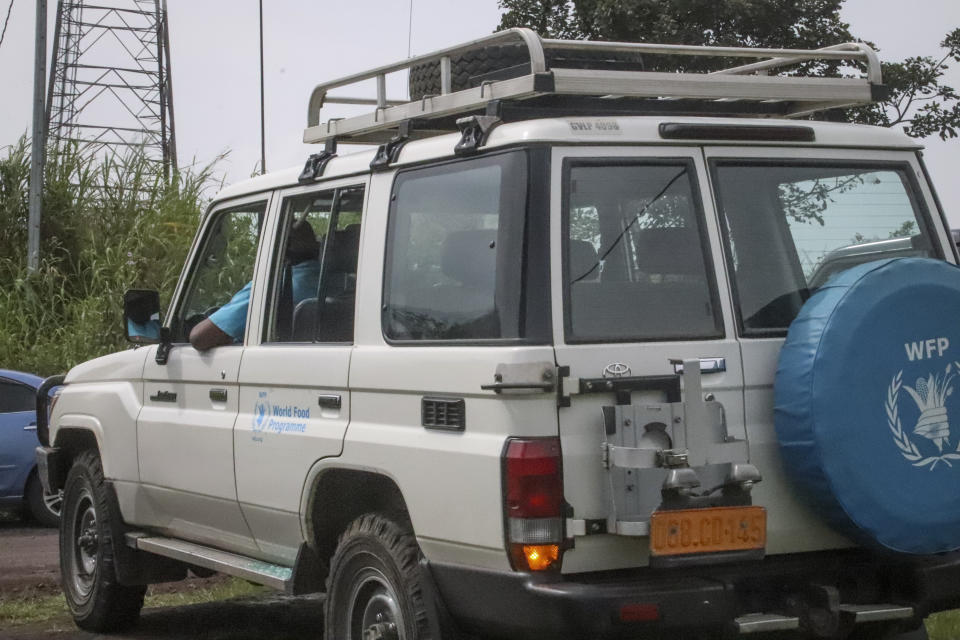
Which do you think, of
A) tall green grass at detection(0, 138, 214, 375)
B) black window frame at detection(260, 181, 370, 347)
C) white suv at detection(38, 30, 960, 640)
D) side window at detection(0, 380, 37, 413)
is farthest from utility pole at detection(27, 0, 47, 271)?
white suv at detection(38, 30, 960, 640)

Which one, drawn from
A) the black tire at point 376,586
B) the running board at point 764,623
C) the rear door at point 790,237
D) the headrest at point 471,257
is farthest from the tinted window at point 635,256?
the black tire at point 376,586

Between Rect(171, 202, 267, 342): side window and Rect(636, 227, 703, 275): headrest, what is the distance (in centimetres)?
227

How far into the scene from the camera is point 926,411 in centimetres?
442

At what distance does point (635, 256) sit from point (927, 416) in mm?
983

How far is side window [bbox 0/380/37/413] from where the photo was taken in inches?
493

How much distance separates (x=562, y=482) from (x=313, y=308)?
1667 mm

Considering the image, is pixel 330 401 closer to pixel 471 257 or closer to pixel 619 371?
pixel 471 257

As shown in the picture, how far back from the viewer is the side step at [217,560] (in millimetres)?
5590

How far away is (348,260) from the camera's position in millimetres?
5395

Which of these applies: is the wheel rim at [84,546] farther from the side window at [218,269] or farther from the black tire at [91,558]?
the side window at [218,269]

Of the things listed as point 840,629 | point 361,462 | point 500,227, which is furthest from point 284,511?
point 840,629

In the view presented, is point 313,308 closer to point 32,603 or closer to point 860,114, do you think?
point 32,603

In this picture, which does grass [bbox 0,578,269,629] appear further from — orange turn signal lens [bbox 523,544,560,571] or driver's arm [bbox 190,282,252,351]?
orange turn signal lens [bbox 523,544,560,571]

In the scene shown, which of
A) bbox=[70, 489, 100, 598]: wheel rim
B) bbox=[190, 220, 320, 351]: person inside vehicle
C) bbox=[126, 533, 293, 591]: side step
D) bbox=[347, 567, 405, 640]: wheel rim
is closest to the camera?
bbox=[347, 567, 405, 640]: wheel rim
